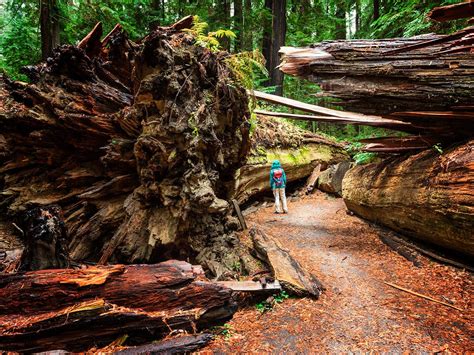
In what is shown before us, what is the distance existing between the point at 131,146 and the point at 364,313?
543 cm

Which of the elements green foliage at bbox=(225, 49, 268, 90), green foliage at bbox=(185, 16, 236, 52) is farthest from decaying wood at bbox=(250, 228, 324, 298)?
green foliage at bbox=(185, 16, 236, 52)

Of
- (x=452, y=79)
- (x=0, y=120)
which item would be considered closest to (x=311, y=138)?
(x=452, y=79)

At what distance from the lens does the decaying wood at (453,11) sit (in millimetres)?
4555

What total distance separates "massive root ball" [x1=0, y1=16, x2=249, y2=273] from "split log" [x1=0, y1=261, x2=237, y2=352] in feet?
5.24

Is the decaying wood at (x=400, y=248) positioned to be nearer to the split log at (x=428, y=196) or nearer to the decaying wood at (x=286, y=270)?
the split log at (x=428, y=196)

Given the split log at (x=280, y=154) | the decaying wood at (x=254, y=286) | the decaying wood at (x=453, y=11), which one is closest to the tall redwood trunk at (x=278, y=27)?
the split log at (x=280, y=154)

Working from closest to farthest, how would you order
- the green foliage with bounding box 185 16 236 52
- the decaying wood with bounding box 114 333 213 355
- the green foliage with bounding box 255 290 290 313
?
Result: the decaying wood with bounding box 114 333 213 355
the green foliage with bounding box 255 290 290 313
the green foliage with bounding box 185 16 236 52

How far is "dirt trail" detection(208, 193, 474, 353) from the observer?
3326mm

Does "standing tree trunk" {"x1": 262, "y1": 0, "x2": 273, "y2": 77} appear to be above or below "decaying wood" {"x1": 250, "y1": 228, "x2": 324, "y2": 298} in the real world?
above

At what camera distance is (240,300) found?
437 centimetres

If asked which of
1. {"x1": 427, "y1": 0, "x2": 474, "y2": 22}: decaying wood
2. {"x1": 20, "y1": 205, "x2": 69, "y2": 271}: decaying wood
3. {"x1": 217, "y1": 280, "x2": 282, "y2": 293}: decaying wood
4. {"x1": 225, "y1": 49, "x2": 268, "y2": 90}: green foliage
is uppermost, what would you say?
{"x1": 427, "y1": 0, "x2": 474, "y2": 22}: decaying wood

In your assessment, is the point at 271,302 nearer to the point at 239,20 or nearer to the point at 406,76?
the point at 406,76

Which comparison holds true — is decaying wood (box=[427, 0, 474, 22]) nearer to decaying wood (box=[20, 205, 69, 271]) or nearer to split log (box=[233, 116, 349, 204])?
split log (box=[233, 116, 349, 204])

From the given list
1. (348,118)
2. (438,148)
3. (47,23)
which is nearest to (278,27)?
(348,118)
